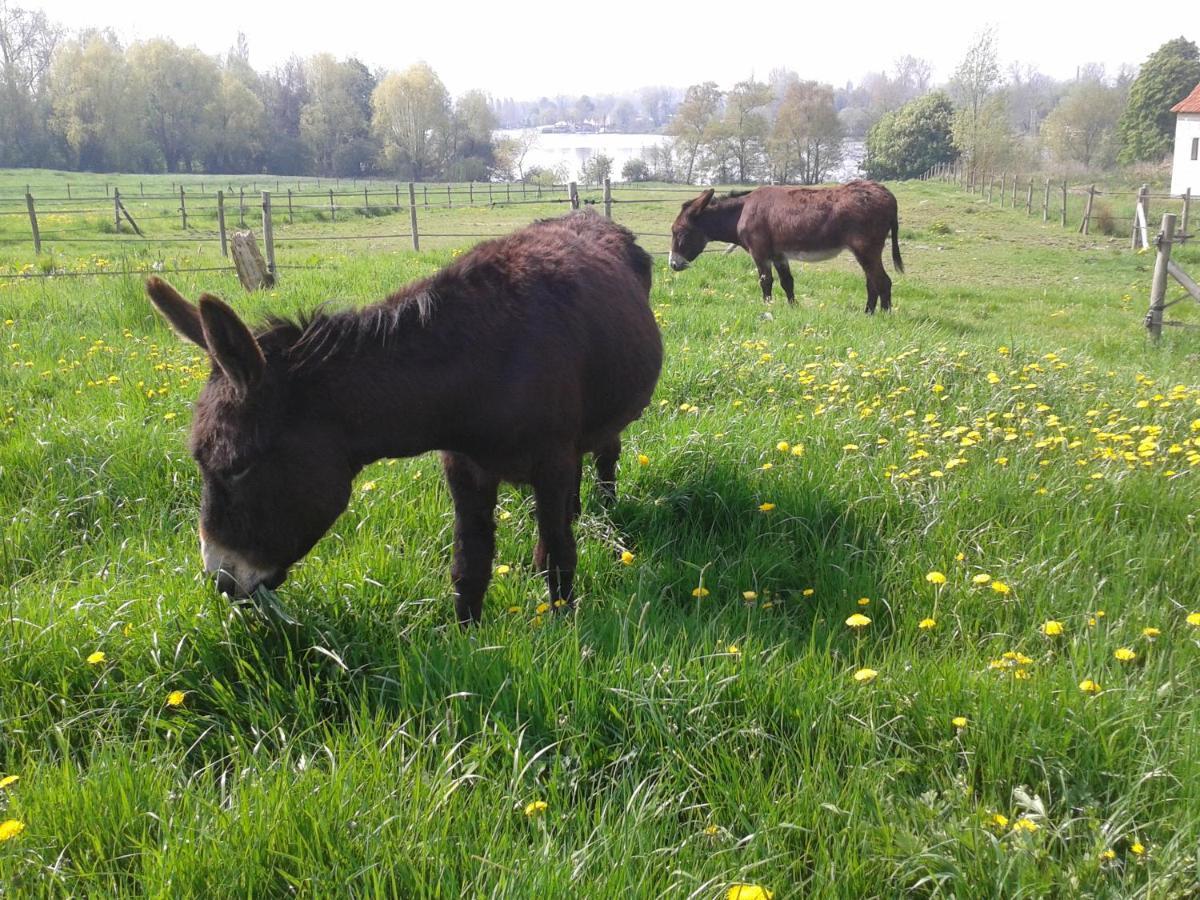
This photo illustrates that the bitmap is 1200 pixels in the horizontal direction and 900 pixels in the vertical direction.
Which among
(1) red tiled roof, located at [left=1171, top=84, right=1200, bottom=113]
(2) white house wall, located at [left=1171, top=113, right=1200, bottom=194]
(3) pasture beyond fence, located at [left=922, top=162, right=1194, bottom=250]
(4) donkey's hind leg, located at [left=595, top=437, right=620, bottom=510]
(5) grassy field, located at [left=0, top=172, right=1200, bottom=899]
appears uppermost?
(1) red tiled roof, located at [left=1171, top=84, right=1200, bottom=113]

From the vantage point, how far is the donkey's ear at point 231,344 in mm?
2416

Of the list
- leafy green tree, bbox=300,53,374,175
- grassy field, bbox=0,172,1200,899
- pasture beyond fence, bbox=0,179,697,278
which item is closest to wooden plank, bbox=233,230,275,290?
pasture beyond fence, bbox=0,179,697,278

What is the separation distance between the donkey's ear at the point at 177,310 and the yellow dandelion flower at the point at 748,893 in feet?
7.10

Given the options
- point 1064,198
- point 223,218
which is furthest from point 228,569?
point 1064,198

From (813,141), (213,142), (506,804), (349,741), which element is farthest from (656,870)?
(213,142)

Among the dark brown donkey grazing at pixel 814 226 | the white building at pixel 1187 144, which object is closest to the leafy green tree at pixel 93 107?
the dark brown donkey grazing at pixel 814 226

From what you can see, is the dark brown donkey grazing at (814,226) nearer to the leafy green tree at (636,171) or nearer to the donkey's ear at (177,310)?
the donkey's ear at (177,310)

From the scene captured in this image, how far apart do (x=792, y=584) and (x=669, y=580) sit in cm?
51

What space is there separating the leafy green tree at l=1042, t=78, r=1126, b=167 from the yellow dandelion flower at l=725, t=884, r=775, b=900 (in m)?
69.8

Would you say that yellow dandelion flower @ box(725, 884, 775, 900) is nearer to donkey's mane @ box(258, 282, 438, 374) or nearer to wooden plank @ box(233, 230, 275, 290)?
donkey's mane @ box(258, 282, 438, 374)

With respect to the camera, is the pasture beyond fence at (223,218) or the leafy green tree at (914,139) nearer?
the pasture beyond fence at (223,218)

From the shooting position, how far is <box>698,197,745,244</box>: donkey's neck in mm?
14000

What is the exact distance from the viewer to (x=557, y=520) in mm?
3221

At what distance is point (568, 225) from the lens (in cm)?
457
